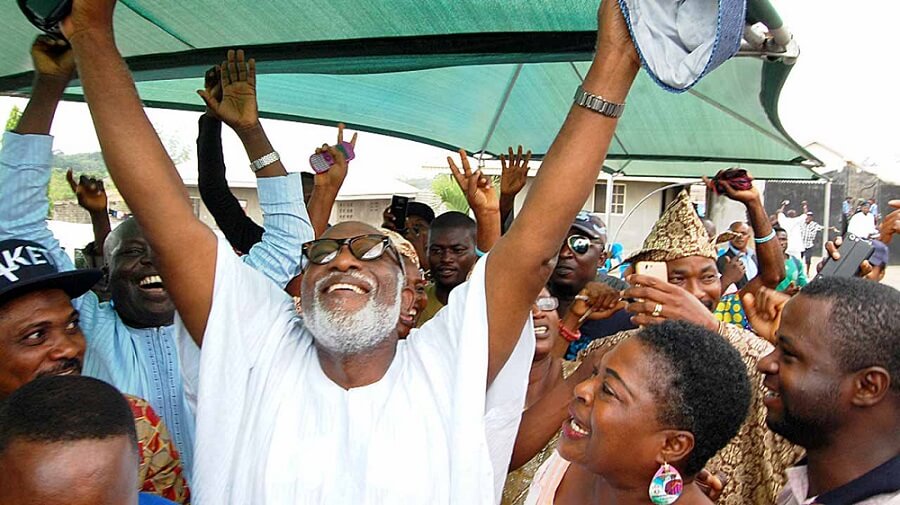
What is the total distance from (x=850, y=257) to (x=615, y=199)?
21019mm

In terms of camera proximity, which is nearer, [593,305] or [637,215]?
[593,305]

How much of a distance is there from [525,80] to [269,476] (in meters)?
4.71

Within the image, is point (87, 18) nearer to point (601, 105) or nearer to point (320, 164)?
point (601, 105)

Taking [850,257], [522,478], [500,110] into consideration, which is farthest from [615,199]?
[522,478]

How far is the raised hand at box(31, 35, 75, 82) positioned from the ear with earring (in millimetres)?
2106

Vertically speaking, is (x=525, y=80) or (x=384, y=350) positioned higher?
(x=525, y=80)

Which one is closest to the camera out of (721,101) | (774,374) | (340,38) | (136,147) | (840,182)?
(136,147)

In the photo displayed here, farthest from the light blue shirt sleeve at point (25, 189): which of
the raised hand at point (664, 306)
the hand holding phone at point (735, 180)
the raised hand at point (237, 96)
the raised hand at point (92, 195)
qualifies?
the hand holding phone at point (735, 180)

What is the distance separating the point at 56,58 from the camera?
225 centimetres

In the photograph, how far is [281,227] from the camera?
96.7 inches

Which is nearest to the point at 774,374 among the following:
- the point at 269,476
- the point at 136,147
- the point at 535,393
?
the point at 535,393

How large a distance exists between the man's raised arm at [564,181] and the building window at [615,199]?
71.7 ft

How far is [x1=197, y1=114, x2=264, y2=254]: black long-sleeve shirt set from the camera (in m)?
3.47

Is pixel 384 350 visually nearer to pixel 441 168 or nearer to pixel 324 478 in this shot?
pixel 324 478
